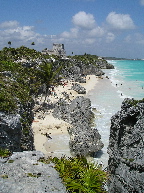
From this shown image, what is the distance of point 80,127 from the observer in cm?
2241

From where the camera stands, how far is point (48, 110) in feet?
104

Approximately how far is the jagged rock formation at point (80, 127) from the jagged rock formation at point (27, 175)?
35.3ft

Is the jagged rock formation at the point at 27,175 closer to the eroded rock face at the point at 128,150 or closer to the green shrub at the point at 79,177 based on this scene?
the green shrub at the point at 79,177

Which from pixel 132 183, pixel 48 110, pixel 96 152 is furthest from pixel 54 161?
pixel 48 110

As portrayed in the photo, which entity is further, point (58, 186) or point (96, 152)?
point (96, 152)

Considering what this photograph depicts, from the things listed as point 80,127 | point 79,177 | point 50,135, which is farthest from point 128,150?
point 50,135

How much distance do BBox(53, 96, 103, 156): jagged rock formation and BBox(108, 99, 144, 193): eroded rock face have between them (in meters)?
6.59

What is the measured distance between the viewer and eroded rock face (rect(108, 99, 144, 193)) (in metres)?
9.61

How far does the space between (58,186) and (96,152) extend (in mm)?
13247

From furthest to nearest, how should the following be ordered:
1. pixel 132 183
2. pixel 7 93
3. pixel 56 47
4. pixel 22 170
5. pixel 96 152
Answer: pixel 56 47 → pixel 96 152 → pixel 7 93 → pixel 132 183 → pixel 22 170

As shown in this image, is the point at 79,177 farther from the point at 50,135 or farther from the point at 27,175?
the point at 50,135

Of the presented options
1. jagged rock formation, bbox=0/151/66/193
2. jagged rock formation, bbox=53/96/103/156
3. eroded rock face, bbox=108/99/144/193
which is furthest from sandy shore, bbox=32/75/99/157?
jagged rock formation, bbox=0/151/66/193

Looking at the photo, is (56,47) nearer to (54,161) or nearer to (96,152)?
(96,152)

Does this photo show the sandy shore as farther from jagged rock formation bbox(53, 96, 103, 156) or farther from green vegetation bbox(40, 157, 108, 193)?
green vegetation bbox(40, 157, 108, 193)
